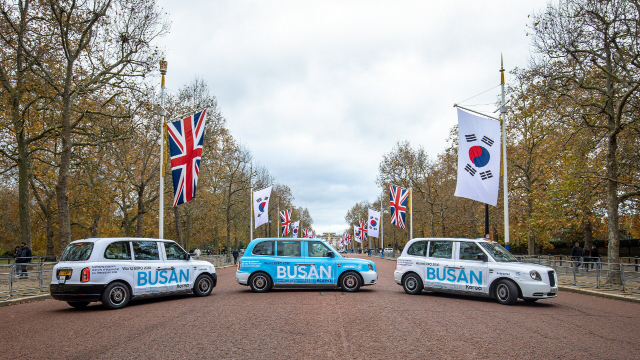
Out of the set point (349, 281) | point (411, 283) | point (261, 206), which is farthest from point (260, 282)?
point (261, 206)

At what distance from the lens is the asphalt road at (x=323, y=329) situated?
6.62 meters

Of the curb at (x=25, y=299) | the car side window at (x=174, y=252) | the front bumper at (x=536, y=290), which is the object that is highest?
the car side window at (x=174, y=252)

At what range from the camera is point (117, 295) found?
11.8 metres

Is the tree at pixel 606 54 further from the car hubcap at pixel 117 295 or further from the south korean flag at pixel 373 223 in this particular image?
the south korean flag at pixel 373 223

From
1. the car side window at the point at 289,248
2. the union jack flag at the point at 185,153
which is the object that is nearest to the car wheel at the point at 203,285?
the car side window at the point at 289,248

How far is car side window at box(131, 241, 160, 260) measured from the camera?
1261 centimetres

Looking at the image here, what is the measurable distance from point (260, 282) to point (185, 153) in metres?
6.95

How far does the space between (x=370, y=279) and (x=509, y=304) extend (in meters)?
4.44

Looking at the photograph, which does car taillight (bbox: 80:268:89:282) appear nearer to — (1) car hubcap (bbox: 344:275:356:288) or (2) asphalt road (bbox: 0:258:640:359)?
(2) asphalt road (bbox: 0:258:640:359)

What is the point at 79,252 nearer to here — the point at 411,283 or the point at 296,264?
the point at 296,264

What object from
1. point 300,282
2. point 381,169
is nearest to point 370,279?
point 300,282

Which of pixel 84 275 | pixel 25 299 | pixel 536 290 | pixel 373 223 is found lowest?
pixel 25 299

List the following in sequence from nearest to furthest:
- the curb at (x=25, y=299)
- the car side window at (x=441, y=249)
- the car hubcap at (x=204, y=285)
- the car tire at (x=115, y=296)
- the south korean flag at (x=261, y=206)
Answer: the car tire at (x=115, y=296), the curb at (x=25, y=299), the car side window at (x=441, y=249), the car hubcap at (x=204, y=285), the south korean flag at (x=261, y=206)

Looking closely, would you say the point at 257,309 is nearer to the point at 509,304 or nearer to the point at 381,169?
the point at 509,304
